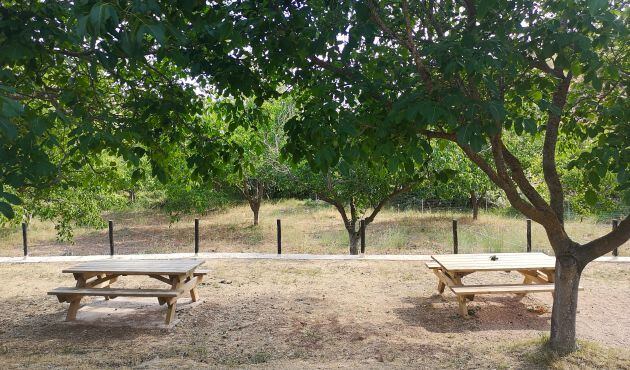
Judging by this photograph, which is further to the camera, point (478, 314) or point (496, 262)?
point (496, 262)

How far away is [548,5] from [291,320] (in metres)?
4.34

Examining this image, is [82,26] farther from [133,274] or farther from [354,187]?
[354,187]

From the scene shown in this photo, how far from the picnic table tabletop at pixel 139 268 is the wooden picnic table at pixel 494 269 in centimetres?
319

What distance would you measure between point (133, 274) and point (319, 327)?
91.0 inches

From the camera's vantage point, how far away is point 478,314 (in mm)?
6523

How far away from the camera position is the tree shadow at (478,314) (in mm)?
6098

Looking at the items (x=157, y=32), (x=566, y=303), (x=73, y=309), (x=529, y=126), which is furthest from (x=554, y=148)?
(x=73, y=309)

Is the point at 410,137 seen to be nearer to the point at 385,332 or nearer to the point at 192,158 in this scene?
the point at 192,158

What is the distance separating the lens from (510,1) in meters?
4.09

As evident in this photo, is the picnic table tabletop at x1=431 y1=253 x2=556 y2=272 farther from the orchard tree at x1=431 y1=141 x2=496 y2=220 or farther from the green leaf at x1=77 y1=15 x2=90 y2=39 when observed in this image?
the green leaf at x1=77 y1=15 x2=90 y2=39

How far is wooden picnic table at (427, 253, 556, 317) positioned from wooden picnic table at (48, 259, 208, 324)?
3220mm

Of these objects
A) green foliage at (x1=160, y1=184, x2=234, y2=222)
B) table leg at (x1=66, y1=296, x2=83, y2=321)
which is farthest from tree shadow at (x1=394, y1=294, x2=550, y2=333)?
green foliage at (x1=160, y1=184, x2=234, y2=222)

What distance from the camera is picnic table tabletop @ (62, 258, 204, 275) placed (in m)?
6.23

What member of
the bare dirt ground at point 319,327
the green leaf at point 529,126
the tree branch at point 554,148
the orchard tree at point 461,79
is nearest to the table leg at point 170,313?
the bare dirt ground at point 319,327
